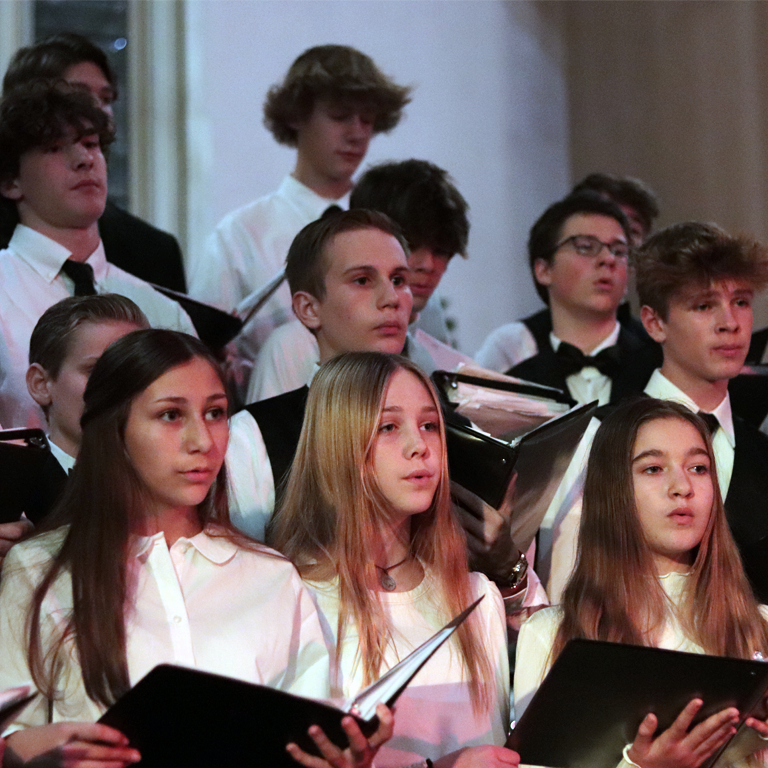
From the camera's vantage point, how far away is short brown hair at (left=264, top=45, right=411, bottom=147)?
3727 mm

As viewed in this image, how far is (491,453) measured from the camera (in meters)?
2.17

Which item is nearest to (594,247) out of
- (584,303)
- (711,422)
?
(584,303)

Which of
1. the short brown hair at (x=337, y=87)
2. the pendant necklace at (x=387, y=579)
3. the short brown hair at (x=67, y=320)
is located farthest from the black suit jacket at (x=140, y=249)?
the pendant necklace at (x=387, y=579)

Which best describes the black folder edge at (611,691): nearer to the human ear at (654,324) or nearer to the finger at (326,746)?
the finger at (326,746)

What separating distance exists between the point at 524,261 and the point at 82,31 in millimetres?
2363

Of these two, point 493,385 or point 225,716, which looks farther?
point 493,385

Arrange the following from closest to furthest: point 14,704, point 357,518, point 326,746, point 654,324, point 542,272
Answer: point 14,704, point 326,746, point 357,518, point 654,324, point 542,272

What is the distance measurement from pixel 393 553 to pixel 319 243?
93 centimetres

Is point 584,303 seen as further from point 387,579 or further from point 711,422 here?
point 387,579

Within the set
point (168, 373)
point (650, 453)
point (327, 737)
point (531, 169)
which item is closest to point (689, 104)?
point (531, 169)

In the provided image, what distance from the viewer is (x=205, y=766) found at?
159 centimetres

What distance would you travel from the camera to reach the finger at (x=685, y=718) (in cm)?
178

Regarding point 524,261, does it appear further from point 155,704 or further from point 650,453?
point 155,704

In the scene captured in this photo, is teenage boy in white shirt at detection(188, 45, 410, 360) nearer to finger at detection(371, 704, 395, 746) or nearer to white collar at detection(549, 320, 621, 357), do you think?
white collar at detection(549, 320, 621, 357)
